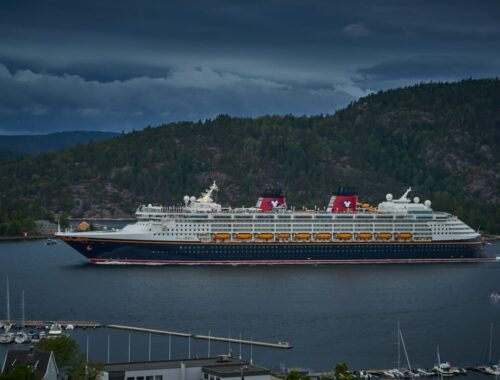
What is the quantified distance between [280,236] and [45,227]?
50.1 m

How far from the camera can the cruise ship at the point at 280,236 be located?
9294 cm

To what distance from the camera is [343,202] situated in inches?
3984

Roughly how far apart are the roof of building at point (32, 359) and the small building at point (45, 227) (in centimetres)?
9130

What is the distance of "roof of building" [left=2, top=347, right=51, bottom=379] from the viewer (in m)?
43.4

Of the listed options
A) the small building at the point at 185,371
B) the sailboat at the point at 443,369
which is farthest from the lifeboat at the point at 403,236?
the small building at the point at 185,371

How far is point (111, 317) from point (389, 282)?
23927 millimetres

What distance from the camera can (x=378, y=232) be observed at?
99500 mm

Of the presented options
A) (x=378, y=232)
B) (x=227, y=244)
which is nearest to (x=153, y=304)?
(x=227, y=244)

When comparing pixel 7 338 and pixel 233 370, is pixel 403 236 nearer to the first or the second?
A: pixel 7 338

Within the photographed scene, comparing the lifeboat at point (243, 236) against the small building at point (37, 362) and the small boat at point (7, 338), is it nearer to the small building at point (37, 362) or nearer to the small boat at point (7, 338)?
the small boat at point (7, 338)

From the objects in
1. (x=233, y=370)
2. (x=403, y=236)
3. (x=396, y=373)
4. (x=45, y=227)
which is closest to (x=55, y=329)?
(x=396, y=373)

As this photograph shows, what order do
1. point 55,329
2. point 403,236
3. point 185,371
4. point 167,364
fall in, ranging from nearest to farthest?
1. point 185,371
2. point 167,364
3. point 55,329
4. point 403,236

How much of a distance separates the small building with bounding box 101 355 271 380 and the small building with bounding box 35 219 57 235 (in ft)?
298

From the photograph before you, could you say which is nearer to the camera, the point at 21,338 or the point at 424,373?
the point at 424,373
